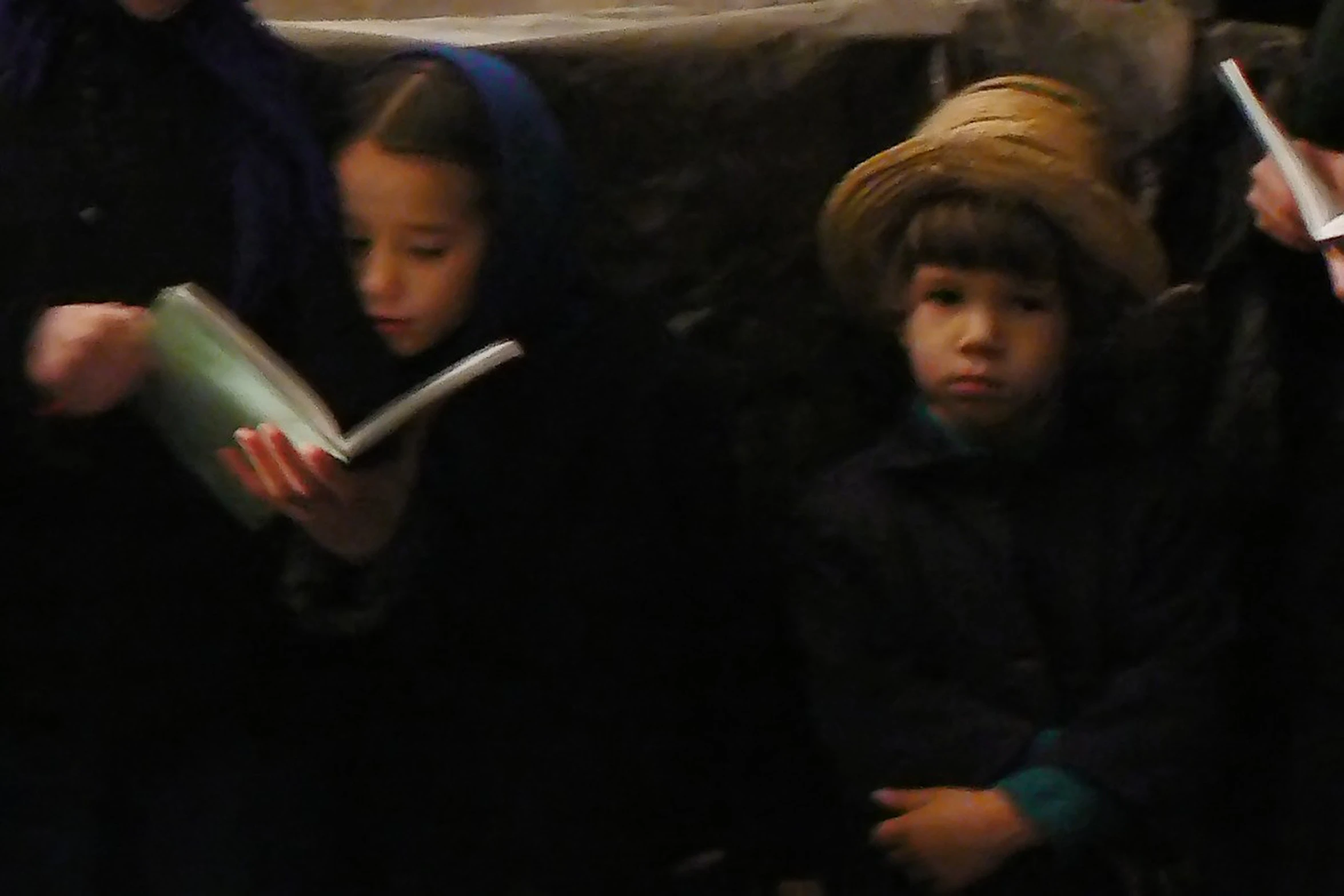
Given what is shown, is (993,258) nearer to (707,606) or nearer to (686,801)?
(707,606)

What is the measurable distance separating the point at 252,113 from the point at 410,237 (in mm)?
132

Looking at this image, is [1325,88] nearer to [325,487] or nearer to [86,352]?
[325,487]

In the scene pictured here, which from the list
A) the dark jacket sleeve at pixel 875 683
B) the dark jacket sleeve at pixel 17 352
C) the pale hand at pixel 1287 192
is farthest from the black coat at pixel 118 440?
the pale hand at pixel 1287 192

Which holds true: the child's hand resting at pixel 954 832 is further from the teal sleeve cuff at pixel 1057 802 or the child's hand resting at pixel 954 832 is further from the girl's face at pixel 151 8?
the girl's face at pixel 151 8

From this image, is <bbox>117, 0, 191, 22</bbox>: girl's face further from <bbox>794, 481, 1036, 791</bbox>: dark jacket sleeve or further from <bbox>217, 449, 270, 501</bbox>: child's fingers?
<bbox>794, 481, 1036, 791</bbox>: dark jacket sleeve

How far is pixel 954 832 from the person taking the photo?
1.07m

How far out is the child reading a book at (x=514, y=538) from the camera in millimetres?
1062

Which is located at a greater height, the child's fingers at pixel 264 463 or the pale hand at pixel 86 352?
the pale hand at pixel 86 352

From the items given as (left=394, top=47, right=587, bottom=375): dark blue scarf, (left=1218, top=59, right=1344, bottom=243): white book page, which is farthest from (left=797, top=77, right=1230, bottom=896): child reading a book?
(left=394, top=47, right=587, bottom=375): dark blue scarf

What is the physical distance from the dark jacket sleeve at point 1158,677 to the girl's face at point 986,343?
0.38 ft

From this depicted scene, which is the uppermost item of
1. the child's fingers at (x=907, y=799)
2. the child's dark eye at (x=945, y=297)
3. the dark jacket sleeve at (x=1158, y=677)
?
the child's dark eye at (x=945, y=297)

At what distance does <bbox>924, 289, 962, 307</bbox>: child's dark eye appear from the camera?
1074 mm

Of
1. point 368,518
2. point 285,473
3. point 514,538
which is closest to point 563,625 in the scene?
point 514,538

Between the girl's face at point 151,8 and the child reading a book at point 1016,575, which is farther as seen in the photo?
the child reading a book at point 1016,575
